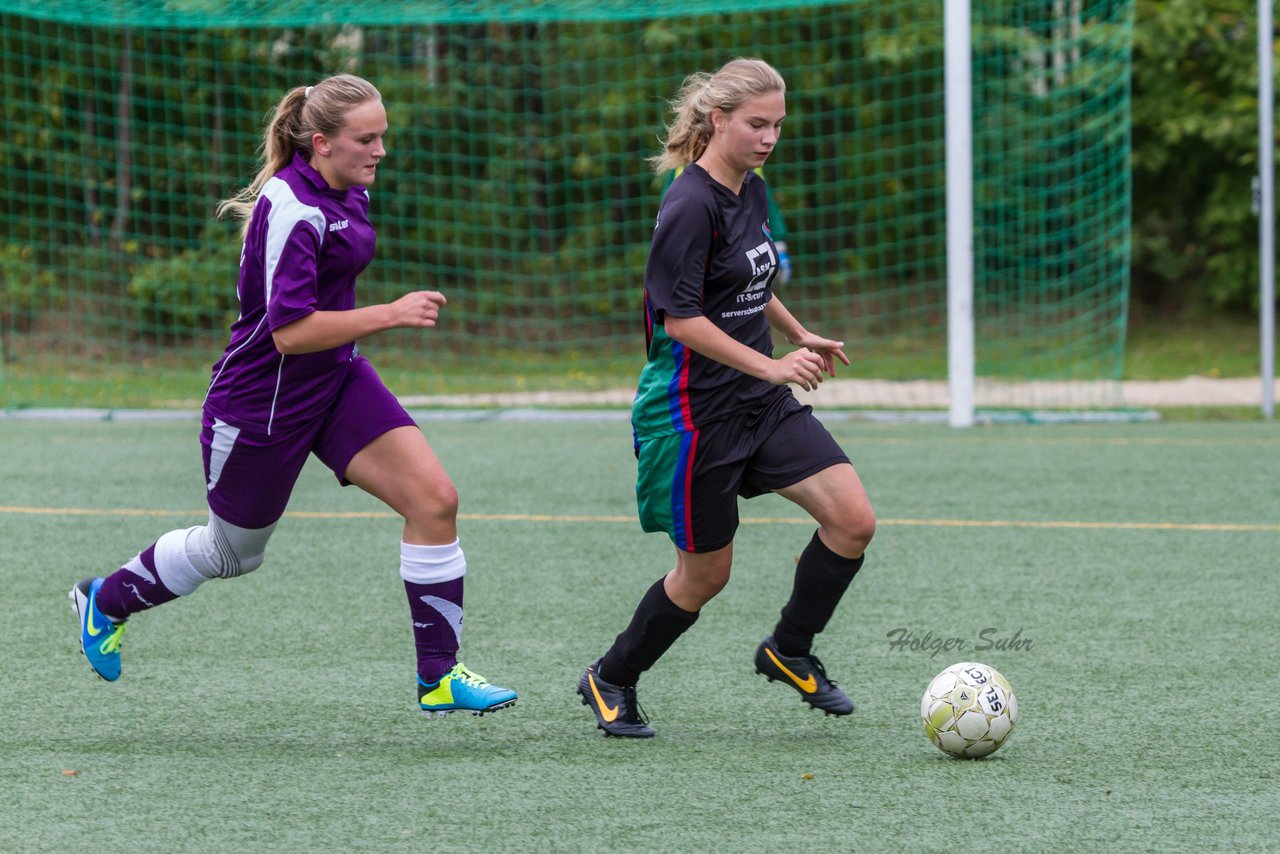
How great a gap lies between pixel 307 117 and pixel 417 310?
60 centimetres

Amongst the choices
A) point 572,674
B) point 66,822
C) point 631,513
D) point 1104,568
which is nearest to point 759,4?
point 631,513

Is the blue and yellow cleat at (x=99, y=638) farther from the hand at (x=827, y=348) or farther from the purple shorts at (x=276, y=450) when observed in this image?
the hand at (x=827, y=348)

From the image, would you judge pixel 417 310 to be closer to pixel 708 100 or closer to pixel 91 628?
pixel 708 100

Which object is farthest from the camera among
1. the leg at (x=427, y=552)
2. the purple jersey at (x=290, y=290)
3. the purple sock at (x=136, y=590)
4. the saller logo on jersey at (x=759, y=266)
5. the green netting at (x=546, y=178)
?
the green netting at (x=546, y=178)

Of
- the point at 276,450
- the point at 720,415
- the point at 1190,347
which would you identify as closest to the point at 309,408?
the point at 276,450

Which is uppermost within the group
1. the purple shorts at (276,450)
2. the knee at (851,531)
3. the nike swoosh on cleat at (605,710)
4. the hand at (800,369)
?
the hand at (800,369)

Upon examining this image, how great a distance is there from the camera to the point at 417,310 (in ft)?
12.1

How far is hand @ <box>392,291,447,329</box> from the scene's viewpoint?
145 inches

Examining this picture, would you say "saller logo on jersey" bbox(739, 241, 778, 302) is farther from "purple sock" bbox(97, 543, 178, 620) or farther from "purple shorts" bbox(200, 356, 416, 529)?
"purple sock" bbox(97, 543, 178, 620)

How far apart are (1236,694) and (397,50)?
13478 mm

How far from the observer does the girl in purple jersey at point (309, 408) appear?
382 cm

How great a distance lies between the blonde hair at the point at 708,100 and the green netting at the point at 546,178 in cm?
1052

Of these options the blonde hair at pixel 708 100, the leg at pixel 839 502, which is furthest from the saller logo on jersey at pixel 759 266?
the leg at pixel 839 502

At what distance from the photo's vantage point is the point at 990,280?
1655 cm
